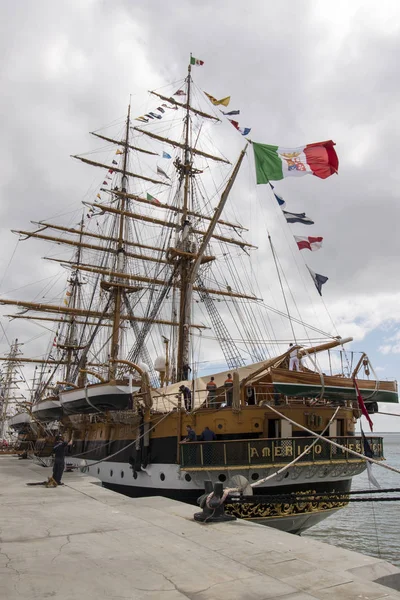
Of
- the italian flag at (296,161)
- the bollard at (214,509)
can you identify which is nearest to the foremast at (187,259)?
the italian flag at (296,161)

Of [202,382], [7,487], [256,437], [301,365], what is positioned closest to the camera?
[7,487]

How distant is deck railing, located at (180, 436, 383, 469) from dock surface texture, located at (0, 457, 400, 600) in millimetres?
3647

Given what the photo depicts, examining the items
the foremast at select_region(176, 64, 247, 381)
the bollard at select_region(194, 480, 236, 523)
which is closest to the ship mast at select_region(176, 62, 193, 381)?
the foremast at select_region(176, 64, 247, 381)

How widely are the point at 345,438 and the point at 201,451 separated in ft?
13.2

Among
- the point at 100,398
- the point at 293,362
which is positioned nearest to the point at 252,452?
the point at 293,362

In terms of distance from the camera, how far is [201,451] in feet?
38.9

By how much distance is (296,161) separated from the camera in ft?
46.8

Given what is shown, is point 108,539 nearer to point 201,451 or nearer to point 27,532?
point 27,532

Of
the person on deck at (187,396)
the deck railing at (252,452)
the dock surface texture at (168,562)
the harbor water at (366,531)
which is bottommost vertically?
the harbor water at (366,531)

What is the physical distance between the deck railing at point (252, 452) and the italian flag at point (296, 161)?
7.87 metres

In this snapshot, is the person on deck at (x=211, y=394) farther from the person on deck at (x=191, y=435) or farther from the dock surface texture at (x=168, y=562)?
the dock surface texture at (x=168, y=562)

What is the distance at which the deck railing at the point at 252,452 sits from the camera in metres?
11.5

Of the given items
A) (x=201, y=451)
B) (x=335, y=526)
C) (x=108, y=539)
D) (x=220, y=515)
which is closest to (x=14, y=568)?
(x=108, y=539)

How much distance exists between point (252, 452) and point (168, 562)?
Answer: 6.60m
